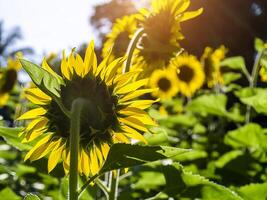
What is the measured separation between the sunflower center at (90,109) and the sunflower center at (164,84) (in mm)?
3045

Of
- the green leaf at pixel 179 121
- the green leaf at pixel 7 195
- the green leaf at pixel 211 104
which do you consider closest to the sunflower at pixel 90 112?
the green leaf at pixel 7 195

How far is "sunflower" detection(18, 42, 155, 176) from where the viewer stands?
1052 millimetres

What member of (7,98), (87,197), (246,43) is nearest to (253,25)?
(246,43)

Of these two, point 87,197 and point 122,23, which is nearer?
point 87,197

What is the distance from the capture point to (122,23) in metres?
2.42

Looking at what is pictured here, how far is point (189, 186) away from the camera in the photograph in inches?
49.5

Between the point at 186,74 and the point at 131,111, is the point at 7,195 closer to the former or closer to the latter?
the point at 131,111

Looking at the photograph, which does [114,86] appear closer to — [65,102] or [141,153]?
[65,102]

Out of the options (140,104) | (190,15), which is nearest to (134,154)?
(140,104)

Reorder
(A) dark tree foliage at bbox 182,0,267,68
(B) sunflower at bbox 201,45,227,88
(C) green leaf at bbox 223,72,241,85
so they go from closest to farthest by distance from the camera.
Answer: (C) green leaf at bbox 223,72,241,85 < (B) sunflower at bbox 201,45,227,88 < (A) dark tree foliage at bbox 182,0,267,68

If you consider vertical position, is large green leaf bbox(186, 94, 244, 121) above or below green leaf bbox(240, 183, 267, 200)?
below

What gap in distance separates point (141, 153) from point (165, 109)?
141 inches

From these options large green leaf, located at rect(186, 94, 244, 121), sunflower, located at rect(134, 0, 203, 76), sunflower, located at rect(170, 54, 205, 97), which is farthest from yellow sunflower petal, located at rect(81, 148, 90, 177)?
sunflower, located at rect(170, 54, 205, 97)

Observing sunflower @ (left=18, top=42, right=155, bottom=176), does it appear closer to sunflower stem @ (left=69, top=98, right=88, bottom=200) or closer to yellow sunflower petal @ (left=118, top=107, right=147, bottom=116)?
yellow sunflower petal @ (left=118, top=107, right=147, bottom=116)
